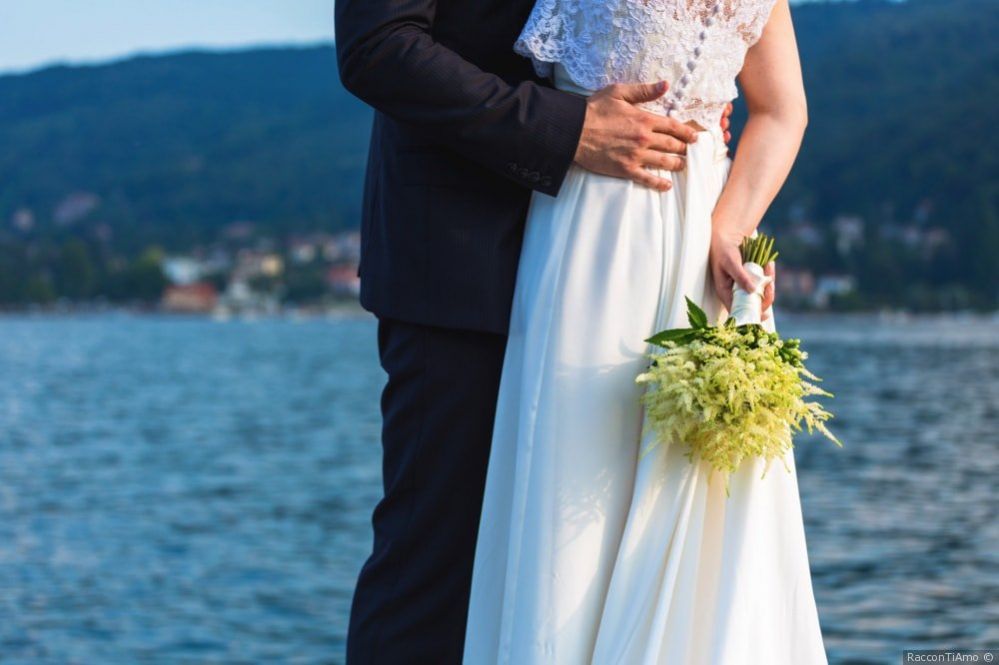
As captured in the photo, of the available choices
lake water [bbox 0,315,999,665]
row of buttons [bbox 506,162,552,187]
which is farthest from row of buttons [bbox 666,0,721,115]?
lake water [bbox 0,315,999,665]

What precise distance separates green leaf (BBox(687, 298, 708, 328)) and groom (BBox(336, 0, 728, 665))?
20 cm

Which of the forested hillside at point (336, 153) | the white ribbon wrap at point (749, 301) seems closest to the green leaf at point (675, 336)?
the white ribbon wrap at point (749, 301)

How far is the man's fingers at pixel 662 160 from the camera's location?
1975 millimetres

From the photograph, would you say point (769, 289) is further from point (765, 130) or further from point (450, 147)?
point (450, 147)

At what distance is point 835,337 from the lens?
301 ft

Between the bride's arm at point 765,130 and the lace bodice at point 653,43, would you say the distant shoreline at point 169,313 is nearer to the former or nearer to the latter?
the bride's arm at point 765,130

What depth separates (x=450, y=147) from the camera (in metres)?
1.97

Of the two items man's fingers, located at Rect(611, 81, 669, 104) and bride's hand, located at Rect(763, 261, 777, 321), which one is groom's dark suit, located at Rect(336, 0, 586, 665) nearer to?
man's fingers, located at Rect(611, 81, 669, 104)

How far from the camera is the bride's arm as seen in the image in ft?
6.77

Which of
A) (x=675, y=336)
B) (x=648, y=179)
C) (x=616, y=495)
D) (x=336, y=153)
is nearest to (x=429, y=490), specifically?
(x=616, y=495)

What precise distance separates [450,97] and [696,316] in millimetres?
441

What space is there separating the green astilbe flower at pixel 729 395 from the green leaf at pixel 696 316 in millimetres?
12

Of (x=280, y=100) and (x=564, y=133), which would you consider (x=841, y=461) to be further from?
(x=280, y=100)

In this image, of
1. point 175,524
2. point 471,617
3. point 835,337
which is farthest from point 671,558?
point 835,337
